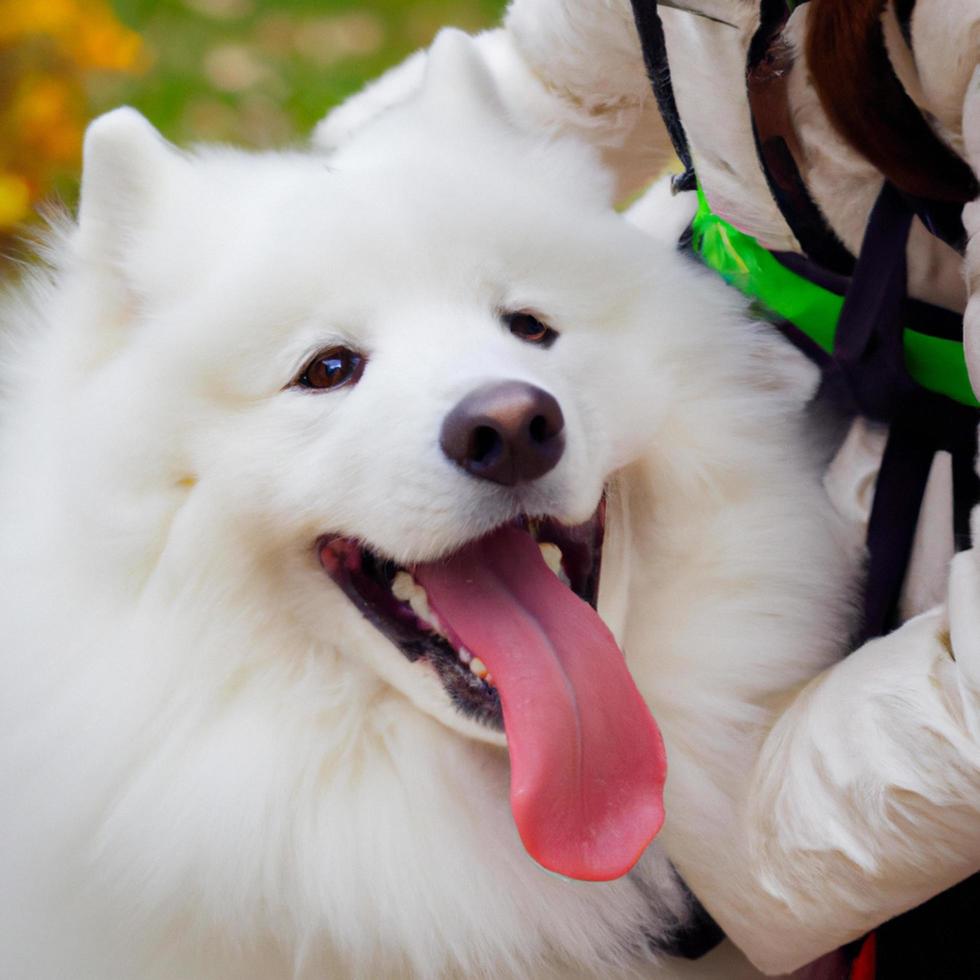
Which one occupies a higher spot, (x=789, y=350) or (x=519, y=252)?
(x=519, y=252)

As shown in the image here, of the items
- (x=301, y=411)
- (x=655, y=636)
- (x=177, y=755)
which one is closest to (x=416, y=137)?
(x=301, y=411)

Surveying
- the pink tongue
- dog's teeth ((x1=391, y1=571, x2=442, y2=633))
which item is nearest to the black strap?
the pink tongue

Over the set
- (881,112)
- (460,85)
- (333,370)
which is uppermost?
(460,85)

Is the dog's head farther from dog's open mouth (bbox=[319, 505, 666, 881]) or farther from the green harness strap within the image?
the green harness strap

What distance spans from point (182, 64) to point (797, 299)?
490 centimetres

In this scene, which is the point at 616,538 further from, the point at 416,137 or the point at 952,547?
the point at 416,137

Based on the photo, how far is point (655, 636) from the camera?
216cm

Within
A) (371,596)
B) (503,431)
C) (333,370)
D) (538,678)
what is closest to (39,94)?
(333,370)

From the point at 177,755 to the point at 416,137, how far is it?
1.20 metres

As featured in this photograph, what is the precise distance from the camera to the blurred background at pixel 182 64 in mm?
4750

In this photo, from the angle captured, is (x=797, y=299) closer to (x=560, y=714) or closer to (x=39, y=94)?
(x=560, y=714)

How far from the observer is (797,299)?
223 centimetres

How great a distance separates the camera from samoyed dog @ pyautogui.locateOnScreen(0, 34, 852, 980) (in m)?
1.92

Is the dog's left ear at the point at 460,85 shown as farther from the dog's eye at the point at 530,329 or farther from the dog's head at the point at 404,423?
the dog's eye at the point at 530,329
